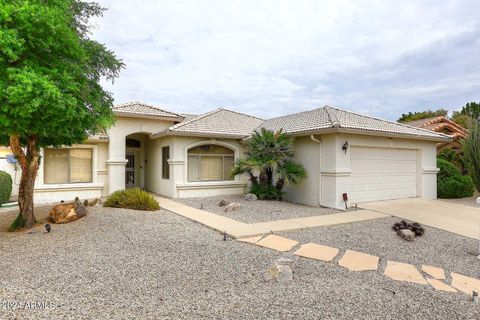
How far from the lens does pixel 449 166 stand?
53.0 feet

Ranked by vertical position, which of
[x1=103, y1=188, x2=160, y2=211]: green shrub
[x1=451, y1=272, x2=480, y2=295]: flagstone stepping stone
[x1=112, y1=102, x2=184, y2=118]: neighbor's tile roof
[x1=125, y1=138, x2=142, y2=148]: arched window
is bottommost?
[x1=451, y1=272, x2=480, y2=295]: flagstone stepping stone

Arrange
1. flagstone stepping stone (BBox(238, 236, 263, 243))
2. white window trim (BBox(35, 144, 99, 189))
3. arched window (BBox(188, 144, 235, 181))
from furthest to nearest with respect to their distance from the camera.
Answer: arched window (BBox(188, 144, 235, 181)) < white window trim (BBox(35, 144, 99, 189)) < flagstone stepping stone (BBox(238, 236, 263, 243))

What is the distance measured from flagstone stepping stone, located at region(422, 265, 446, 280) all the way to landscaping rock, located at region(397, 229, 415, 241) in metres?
1.94

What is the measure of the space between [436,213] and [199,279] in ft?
32.6

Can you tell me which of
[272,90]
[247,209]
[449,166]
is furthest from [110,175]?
[449,166]

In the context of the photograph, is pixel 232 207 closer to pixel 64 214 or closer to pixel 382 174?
pixel 64 214

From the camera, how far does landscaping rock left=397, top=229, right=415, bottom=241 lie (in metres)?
7.52

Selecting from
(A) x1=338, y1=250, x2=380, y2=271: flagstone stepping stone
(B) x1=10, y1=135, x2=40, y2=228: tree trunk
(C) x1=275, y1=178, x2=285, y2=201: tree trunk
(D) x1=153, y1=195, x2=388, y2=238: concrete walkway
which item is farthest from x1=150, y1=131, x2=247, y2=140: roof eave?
(A) x1=338, y1=250, x2=380, y2=271: flagstone stepping stone

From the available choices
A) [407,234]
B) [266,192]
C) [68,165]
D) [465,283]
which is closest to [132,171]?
[68,165]

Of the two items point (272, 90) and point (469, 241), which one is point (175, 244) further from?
point (272, 90)

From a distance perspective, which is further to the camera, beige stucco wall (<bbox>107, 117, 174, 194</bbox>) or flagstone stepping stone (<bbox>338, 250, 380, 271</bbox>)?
beige stucco wall (<bbox>107, 117, 174, 194</bbox>)

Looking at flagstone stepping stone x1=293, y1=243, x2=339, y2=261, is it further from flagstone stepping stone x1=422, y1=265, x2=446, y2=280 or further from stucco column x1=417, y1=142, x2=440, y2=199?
stucco column x1=417, y1=142, x2=440, y2=199

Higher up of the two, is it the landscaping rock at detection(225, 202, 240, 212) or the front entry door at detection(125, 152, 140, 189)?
the front entry door at detection(125, 152, 140, 189)

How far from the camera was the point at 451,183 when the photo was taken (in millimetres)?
15398
